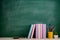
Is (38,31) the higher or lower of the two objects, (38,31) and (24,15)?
the lower

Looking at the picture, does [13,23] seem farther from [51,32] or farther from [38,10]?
[51,32]

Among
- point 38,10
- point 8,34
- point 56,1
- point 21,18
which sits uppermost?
point 56,1

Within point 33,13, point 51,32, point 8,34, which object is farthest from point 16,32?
point 51,32

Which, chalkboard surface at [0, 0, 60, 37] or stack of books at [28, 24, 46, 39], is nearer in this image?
stack of books at [28, 24, 46, 39]

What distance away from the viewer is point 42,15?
1.95 meters

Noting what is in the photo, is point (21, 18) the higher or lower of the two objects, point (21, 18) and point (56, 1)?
the lower

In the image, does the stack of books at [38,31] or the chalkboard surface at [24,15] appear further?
the chalkboard surface at [24,15]

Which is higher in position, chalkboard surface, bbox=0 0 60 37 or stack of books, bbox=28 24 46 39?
chalkboard surface, bbox=0 0 60 37

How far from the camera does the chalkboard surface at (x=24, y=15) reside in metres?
1.94

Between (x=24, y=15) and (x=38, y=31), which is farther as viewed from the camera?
(x=24, y=15)

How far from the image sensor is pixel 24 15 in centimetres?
195

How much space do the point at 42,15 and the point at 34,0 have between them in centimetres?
28

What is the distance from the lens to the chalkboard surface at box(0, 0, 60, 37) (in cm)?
194

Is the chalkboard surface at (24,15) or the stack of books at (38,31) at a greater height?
the chalkboard surface at (24,15)
